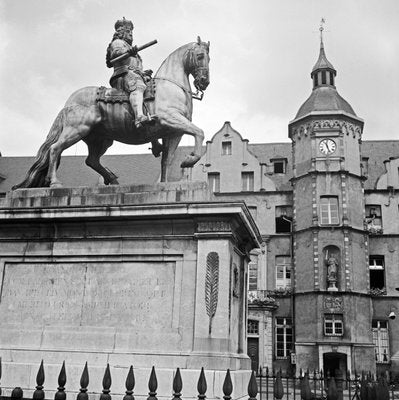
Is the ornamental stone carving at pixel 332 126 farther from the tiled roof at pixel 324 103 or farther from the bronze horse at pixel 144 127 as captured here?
the bronze horse at pixel 144 127

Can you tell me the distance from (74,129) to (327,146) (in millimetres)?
27265

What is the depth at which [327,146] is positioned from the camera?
34.6 meters

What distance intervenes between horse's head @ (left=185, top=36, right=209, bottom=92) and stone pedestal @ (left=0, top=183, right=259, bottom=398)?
2185 mm

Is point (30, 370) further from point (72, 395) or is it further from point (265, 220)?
point (265, 220)

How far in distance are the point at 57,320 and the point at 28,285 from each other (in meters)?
0.81

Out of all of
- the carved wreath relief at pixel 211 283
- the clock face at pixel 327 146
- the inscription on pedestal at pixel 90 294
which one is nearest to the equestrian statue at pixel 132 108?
the inscription on pedestal at pixel 90 294

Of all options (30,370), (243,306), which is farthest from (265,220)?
(30,370)

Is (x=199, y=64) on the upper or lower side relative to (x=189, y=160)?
upper

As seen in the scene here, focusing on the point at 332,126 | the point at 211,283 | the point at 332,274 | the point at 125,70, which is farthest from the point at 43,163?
the point at 332,126

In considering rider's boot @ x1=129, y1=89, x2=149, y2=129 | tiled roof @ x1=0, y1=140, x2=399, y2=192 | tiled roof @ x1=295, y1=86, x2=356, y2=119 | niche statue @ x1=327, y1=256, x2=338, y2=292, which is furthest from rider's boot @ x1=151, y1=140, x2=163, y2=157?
tiled roof @ x1=0, y1=140, x2=399, y2=192

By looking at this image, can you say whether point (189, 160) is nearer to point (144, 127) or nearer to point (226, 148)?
point (144, 127)

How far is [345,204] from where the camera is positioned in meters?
33.3

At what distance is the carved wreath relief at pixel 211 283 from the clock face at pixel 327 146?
91.5 feet

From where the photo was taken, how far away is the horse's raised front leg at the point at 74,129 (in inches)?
370
